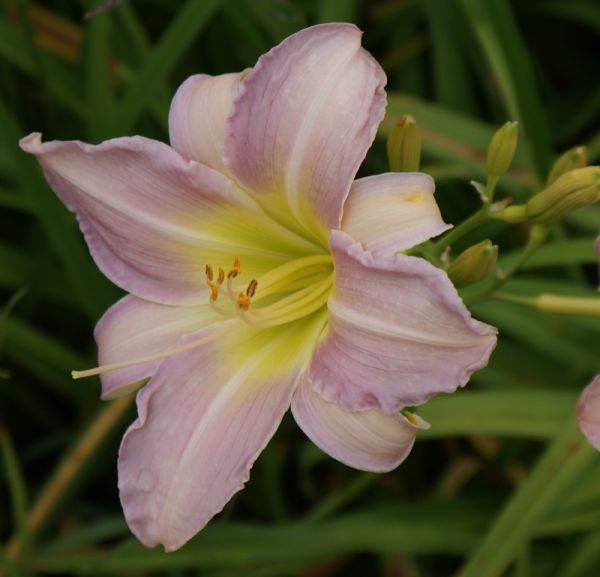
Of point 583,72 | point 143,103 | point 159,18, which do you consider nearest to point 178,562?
point 143,103

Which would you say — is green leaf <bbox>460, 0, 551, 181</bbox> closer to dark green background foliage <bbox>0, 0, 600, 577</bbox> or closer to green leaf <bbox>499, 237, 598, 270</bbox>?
dark green background foliage <bbox>0, 0, 600, 577</bbox>

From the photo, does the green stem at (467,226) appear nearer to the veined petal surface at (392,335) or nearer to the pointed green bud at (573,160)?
the pointed green bud at (573,160)

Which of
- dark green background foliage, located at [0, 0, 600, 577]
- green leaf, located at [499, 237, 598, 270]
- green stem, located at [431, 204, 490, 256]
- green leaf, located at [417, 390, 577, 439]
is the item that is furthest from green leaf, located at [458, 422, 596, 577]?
green stem, located at [431, 204, 490, 256]

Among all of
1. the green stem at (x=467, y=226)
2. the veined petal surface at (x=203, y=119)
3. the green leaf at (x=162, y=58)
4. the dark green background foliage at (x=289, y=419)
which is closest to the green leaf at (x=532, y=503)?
the dark green background foliage at (x=289, y=419)

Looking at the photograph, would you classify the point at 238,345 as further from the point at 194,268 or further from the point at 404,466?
the point at 404,466

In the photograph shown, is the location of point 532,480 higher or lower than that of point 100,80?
lower
